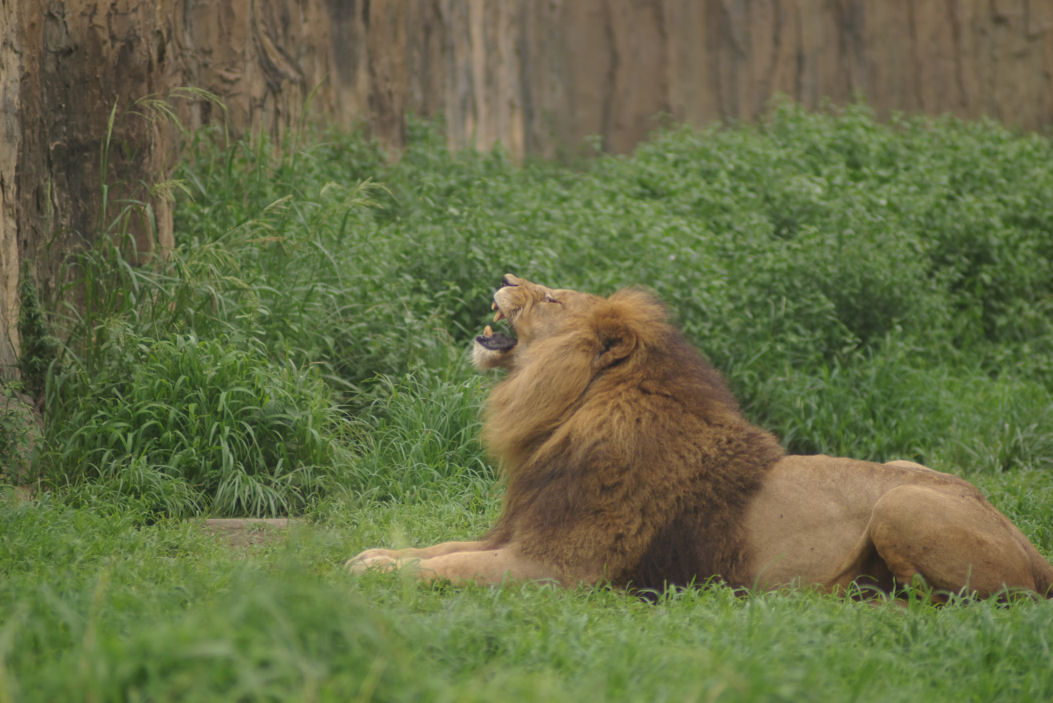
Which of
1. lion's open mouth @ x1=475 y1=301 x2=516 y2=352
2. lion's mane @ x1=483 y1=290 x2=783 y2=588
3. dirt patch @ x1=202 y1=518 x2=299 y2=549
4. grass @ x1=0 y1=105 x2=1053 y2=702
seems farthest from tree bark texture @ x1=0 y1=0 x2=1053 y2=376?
lion's mane @ x1=483 y1=290 x2=783 y2=588

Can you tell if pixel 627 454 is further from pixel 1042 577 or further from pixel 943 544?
pixel 1042 577

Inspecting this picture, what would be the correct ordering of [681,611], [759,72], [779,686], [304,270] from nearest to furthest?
[779,686], [681,611], [304,270], [759,72]

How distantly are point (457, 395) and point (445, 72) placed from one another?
5387mm

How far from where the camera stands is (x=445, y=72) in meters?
10.4

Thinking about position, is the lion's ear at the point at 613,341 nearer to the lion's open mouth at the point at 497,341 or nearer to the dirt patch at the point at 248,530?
the lion's open mouth at the point at 497,341

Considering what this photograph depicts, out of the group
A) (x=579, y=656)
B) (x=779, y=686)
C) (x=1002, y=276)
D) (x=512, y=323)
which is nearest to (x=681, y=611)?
(x=579, y=656)

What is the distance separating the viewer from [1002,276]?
864 cm

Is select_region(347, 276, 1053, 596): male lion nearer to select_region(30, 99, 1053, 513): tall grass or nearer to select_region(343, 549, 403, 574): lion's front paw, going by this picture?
select_region(343, 549, 403, 574): lion's front paw

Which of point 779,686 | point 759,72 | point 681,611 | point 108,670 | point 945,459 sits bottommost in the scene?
point 945,459

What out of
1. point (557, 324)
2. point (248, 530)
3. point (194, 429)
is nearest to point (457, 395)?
point (194, 429)

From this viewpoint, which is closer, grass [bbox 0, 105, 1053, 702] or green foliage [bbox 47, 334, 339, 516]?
grass [bbox 0, 105, 1053, 702]

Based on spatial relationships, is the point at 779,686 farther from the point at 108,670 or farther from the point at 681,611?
the point at 108,670

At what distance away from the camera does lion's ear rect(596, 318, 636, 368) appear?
13.3ft

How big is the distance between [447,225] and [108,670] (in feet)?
17.8
